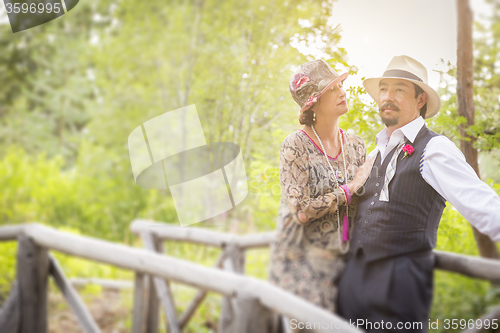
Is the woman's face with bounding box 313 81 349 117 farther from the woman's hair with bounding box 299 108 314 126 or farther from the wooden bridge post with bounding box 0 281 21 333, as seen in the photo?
the wooden bridge post with bounding box 0 281 21 333

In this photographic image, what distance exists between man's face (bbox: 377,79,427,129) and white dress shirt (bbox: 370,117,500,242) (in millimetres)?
18

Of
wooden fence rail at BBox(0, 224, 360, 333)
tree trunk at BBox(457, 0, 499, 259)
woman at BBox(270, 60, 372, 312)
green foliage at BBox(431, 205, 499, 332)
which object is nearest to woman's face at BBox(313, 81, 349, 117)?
woman at BBox(270, 60, 372, 312)

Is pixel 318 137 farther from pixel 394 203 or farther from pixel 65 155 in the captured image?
pixel 65 155

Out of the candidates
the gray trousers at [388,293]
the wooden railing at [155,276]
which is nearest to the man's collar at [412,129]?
the gray trousers at [388,293]

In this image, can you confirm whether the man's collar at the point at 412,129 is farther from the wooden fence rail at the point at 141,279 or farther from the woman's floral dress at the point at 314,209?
the wooden fence rail at the point at 141,279

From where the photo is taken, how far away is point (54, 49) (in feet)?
16.2

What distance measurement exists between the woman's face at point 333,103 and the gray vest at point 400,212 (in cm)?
13

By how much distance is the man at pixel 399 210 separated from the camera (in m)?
0.74

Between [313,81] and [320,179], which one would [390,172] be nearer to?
[320,179]

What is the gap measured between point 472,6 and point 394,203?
0.47m

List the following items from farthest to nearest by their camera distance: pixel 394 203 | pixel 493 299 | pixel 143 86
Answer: pixel 143 86 < pixel 493 299 < pixel 394 203

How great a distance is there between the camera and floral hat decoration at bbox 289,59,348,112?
784mm

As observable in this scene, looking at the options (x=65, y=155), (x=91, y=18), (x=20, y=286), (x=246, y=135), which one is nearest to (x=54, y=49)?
(x=91, y=18)

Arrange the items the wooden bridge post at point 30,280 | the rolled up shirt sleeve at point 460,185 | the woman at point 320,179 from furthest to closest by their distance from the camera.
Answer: the wooden bridge post at point 30,280, the woman at point 320,179, the rolled up shirt sleeve at point 460,185
